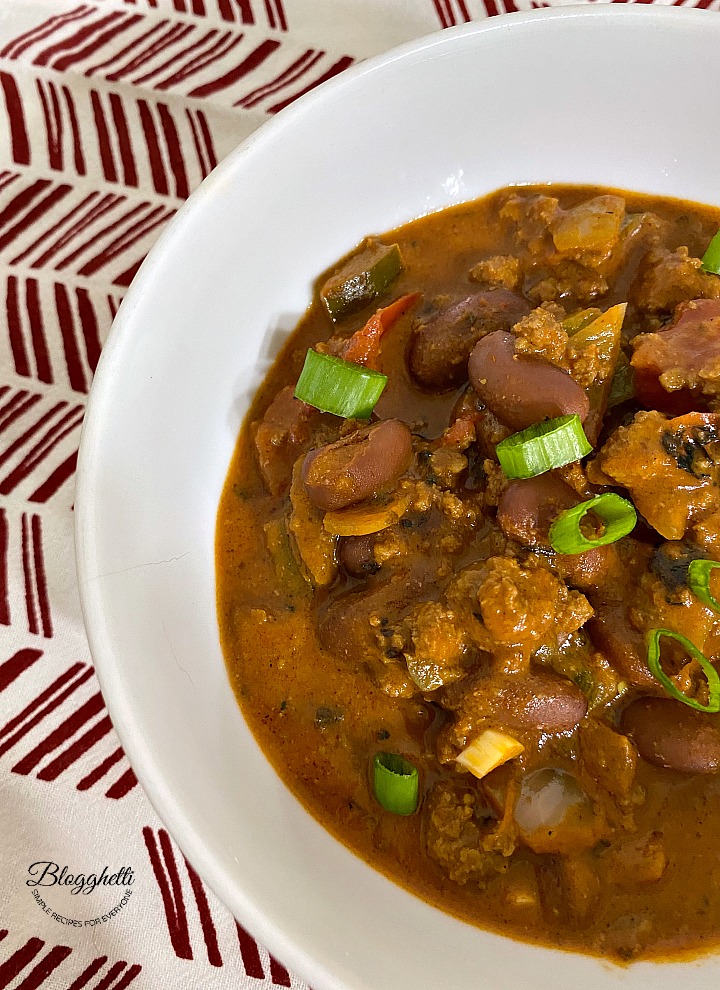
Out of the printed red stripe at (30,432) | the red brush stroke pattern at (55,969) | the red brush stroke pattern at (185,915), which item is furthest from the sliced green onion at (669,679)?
the printed red stripe at (30,432)

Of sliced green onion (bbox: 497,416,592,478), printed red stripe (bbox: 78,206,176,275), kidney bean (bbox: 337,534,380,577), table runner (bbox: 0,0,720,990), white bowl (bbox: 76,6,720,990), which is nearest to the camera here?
white bowl (bbox: 76,6,720,990)

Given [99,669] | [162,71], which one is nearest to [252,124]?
[162,71]

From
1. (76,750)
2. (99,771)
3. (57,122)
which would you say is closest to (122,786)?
(99,771)

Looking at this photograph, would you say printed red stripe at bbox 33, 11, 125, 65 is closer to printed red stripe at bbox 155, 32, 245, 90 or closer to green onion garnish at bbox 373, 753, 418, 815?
printed red stripe at bbox 155, 32, 245, 90

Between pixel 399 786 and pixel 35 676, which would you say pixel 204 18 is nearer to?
pixel 35 676

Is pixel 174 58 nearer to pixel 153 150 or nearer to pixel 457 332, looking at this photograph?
pixel 153 150

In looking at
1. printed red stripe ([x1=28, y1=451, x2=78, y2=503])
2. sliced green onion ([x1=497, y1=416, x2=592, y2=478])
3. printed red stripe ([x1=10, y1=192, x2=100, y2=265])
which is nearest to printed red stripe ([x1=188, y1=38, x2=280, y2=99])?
printed red stripe ([x1=10, y1=192, x2=100, y2=265])

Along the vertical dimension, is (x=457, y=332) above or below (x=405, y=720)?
above
